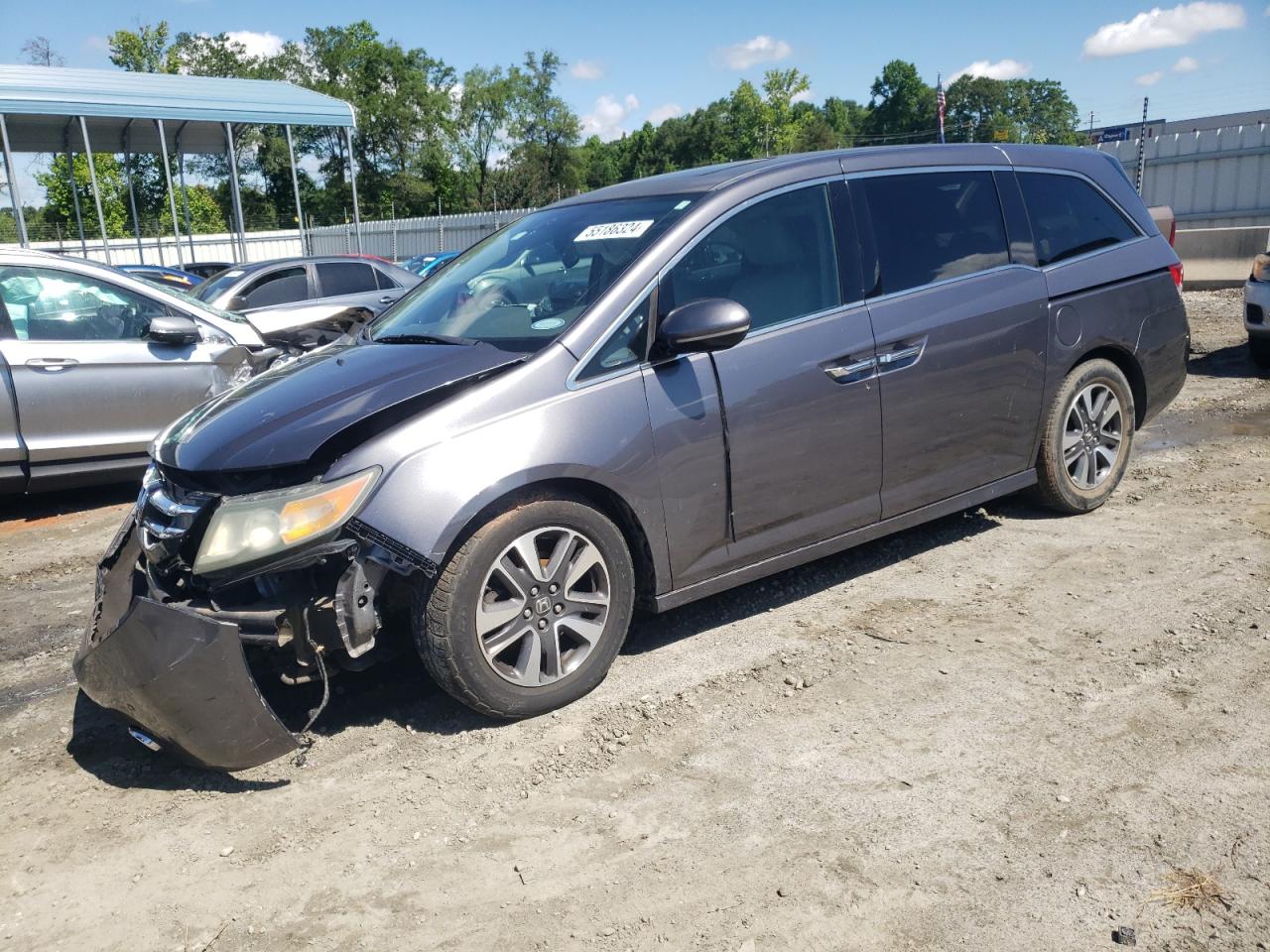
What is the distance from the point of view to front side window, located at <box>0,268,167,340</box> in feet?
22.0

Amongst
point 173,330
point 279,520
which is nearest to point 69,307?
point 173,330

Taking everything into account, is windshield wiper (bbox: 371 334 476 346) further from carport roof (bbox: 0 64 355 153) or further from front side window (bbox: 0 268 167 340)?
carport roof (bbox: 0 64 355 153)

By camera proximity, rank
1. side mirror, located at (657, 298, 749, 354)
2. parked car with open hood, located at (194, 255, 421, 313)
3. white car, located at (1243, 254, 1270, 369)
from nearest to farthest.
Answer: side mirror, located at (657, 298, 749, 354)
white car, located at (1243, 254, 1270, 369)
parked car with open hood, located at (194, 255, 421, 313)

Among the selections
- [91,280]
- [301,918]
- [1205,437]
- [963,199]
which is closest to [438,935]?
Result: [301,918]

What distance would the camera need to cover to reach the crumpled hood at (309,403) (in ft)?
11.1

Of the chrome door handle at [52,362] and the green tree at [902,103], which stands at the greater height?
the green tree at [902,103]

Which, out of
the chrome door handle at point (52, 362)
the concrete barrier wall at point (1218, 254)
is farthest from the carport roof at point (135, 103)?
the concrete barrier wall at point (1218, 254)

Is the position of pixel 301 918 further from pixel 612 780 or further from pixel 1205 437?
pixel 1205 437

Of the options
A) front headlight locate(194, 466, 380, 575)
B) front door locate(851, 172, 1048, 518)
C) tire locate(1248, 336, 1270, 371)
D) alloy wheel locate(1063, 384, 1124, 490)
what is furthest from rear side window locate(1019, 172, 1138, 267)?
tire locate(1248, 336, 1270, 371)

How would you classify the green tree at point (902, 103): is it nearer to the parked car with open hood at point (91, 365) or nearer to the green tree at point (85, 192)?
the green tree at point (85, 192)

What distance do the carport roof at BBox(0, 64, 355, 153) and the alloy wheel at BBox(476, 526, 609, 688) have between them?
18.7m

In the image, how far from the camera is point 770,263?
4.20 metres

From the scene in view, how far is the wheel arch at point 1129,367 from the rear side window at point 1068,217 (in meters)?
0.52

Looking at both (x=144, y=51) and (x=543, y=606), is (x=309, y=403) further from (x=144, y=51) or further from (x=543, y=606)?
(x=144, y=51)
